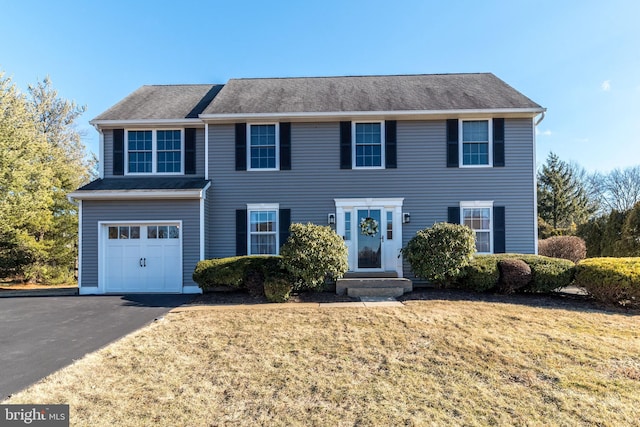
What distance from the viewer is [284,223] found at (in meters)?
10.2

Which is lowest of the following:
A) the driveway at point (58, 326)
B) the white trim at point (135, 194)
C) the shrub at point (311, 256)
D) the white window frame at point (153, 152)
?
the driveway at point (58, 326)

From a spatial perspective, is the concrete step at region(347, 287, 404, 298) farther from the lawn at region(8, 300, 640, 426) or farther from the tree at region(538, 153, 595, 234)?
the tree at region(538, 153, 595, 234)

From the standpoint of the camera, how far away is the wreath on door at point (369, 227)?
396 inches

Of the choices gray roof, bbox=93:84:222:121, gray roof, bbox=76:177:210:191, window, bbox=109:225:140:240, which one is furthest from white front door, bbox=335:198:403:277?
window, bbox=109:225:140:240

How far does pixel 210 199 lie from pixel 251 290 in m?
3.42

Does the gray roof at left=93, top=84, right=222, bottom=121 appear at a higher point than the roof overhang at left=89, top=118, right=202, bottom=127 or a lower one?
higher

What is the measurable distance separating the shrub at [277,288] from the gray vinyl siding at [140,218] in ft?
9.29

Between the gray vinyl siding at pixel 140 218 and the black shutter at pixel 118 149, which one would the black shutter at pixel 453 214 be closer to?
the gray vinyl siding at pixel 140 218

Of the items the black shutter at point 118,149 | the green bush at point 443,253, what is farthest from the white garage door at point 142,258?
the green bush at point 443,253

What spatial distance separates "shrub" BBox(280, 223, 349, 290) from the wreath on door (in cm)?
188

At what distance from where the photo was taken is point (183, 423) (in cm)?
301

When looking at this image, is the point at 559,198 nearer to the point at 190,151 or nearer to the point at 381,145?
the point at 381,145

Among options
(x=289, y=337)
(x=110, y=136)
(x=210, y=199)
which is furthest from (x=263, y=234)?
(x=110, y=136)

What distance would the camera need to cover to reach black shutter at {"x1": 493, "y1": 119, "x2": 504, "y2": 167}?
10.2 m
